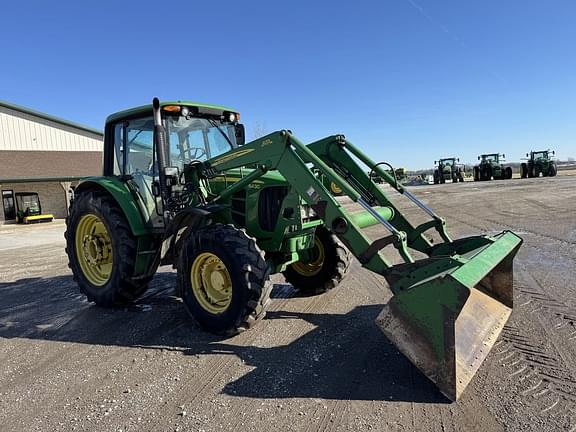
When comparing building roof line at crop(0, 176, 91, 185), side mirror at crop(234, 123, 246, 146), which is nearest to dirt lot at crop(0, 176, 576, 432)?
side mirror at crop(234, 123, 246, 146)

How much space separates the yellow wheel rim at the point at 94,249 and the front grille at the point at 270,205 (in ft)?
7.14

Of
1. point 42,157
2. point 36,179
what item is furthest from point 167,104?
point 42,157

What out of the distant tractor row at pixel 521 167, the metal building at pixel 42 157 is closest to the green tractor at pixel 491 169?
the distant tractor row at pixel 521 167

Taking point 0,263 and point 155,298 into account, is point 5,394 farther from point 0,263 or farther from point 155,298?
point 0,263

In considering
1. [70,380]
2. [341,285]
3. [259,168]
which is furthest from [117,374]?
[341,285]

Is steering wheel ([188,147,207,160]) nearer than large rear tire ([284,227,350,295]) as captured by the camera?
Yes

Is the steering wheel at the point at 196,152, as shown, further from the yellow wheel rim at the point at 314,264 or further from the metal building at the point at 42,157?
the metal building at the point at 42,157

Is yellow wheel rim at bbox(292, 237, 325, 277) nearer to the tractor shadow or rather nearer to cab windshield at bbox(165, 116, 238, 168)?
the tractor shadow

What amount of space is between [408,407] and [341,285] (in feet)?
9.84

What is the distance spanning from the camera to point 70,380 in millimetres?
3434

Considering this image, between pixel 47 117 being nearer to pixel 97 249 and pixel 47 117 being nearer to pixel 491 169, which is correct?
pixel 97 249

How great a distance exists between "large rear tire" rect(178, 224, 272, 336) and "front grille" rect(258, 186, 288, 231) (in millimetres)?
621

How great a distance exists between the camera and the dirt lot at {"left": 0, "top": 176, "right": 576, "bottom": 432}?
273 centimetres

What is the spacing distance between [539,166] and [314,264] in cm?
3597
